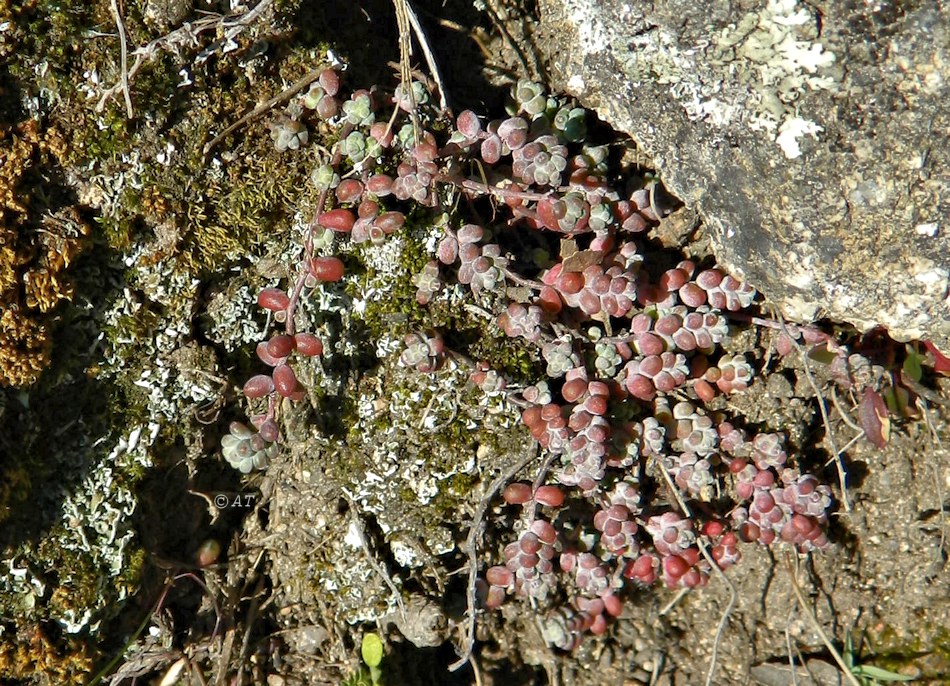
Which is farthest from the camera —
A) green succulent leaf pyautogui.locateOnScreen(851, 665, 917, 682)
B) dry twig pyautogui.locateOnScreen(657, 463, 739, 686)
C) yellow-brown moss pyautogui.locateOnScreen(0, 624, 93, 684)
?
green succulent leaf pyautogui.locateOnScreen(851, 665, 917, 682)

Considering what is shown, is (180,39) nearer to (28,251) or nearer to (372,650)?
(28,251)

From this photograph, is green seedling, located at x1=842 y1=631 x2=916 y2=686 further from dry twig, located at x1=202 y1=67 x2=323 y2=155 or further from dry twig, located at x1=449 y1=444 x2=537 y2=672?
dry twig, located at x1=202 y1=67 x2=323 y2=155

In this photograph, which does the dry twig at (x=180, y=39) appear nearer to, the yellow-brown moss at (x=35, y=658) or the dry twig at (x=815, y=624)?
the yellow-brown moss at (x=35, y=658)

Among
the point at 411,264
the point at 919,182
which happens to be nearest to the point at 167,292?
the point at 411,264

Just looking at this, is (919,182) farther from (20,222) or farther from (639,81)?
(20,222)

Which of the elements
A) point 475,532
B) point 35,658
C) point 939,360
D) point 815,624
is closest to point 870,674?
point 815,624

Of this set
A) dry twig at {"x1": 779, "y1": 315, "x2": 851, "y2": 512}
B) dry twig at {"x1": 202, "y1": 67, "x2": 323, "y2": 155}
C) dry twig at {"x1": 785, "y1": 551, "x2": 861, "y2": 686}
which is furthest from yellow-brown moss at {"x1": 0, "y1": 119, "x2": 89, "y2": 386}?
dry twig at {"x1": 785, "y1": 551, "x2": 861, "y2": 686}

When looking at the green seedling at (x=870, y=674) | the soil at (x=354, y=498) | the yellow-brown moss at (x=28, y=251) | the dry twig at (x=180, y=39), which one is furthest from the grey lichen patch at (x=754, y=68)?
the green seedling at (x=870, y=674)
